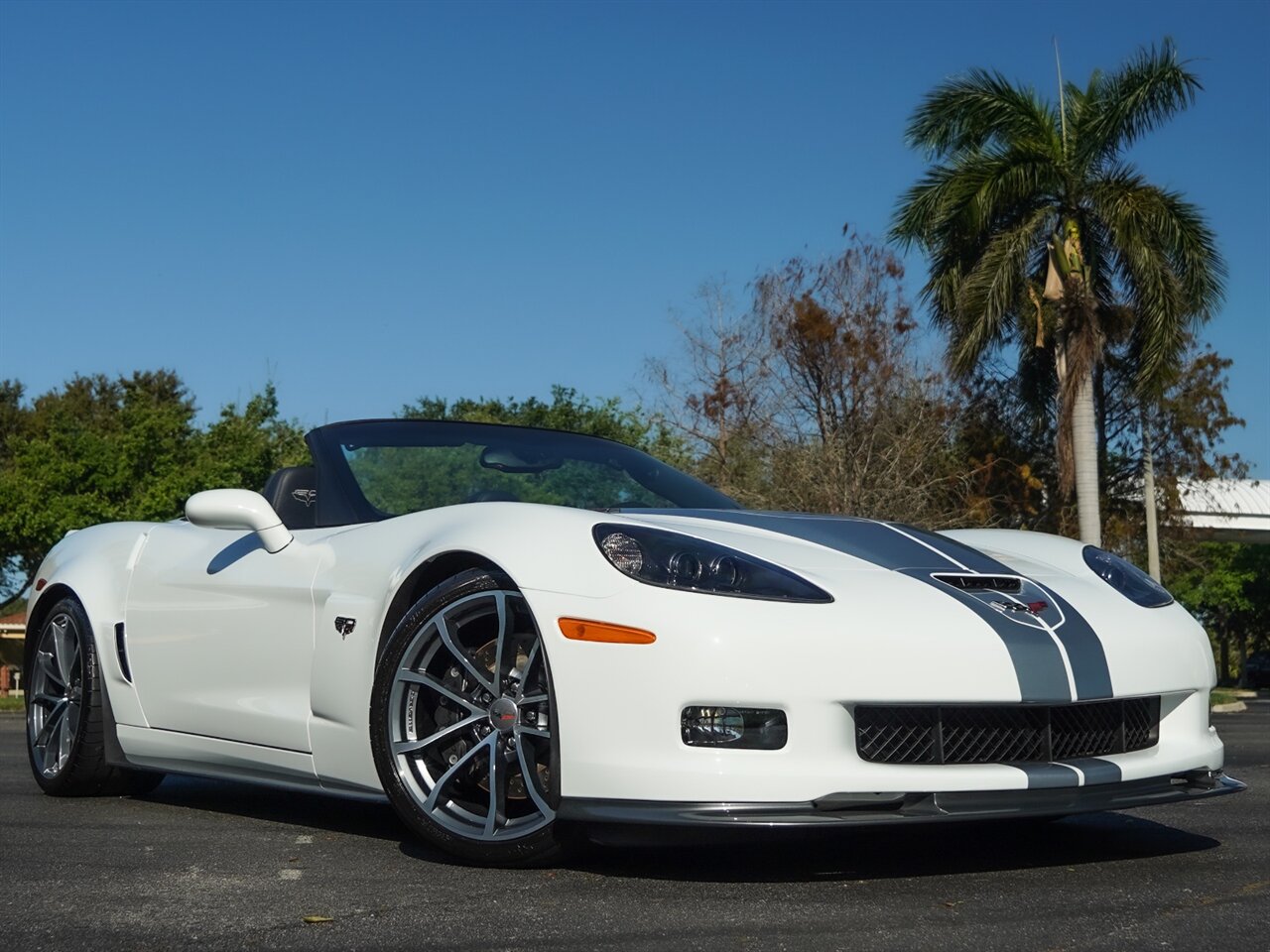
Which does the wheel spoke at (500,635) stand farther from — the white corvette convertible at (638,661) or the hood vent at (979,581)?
the hood vent at (979,581)

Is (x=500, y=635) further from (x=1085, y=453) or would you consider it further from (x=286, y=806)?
(x=1085, y=453)

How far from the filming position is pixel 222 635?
16.4ft

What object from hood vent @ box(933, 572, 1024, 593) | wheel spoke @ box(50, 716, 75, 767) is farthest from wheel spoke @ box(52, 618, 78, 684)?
hood vent @ box(933, 572, 1024, 593)

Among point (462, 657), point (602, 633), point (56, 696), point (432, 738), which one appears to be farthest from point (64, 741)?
point (602, 633)

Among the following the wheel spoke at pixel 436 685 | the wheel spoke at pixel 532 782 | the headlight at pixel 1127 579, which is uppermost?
the headlight at pixel 1127 579

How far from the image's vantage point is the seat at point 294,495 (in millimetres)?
5184

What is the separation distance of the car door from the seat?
0.15m

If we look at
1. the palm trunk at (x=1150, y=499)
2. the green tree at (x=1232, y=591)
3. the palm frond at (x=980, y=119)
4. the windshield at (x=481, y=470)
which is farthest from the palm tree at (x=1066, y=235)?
the green tree at (x=1232, y=591)

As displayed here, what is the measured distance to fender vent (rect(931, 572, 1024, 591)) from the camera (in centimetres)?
409

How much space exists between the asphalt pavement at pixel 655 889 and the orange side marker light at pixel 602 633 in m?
0.49

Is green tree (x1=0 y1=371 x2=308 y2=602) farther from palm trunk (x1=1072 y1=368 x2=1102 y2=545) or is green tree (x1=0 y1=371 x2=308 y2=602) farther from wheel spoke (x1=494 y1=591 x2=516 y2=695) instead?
wheel spoke (x1=494 y1=591 x2=516 y2=695)

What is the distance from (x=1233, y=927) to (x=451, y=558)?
214cm

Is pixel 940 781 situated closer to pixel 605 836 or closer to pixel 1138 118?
pixel 605 836

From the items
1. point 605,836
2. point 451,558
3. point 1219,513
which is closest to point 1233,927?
point 605,836
